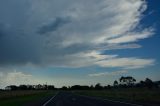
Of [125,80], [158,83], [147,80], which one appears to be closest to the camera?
[158,83]

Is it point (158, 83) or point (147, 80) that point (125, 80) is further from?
point (158, 83)

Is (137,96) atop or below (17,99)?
below

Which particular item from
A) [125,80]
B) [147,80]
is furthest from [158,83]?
[125,80]

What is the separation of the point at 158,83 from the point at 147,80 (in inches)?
1197

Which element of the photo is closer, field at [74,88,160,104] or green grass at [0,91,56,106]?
field at [74,88,160,104]

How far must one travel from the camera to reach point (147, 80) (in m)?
157

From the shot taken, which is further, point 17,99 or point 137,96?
point 17,99

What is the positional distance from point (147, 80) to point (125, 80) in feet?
115

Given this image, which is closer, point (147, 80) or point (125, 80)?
point (147, 80)

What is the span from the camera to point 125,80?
19162 cm

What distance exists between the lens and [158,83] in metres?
127

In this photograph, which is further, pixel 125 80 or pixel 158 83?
pixel 125 80

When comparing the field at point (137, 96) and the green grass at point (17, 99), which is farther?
the green grass at point (17, 99)

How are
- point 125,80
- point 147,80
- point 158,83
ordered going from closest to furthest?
point 158,83 < point 147,80 < point 125,80
